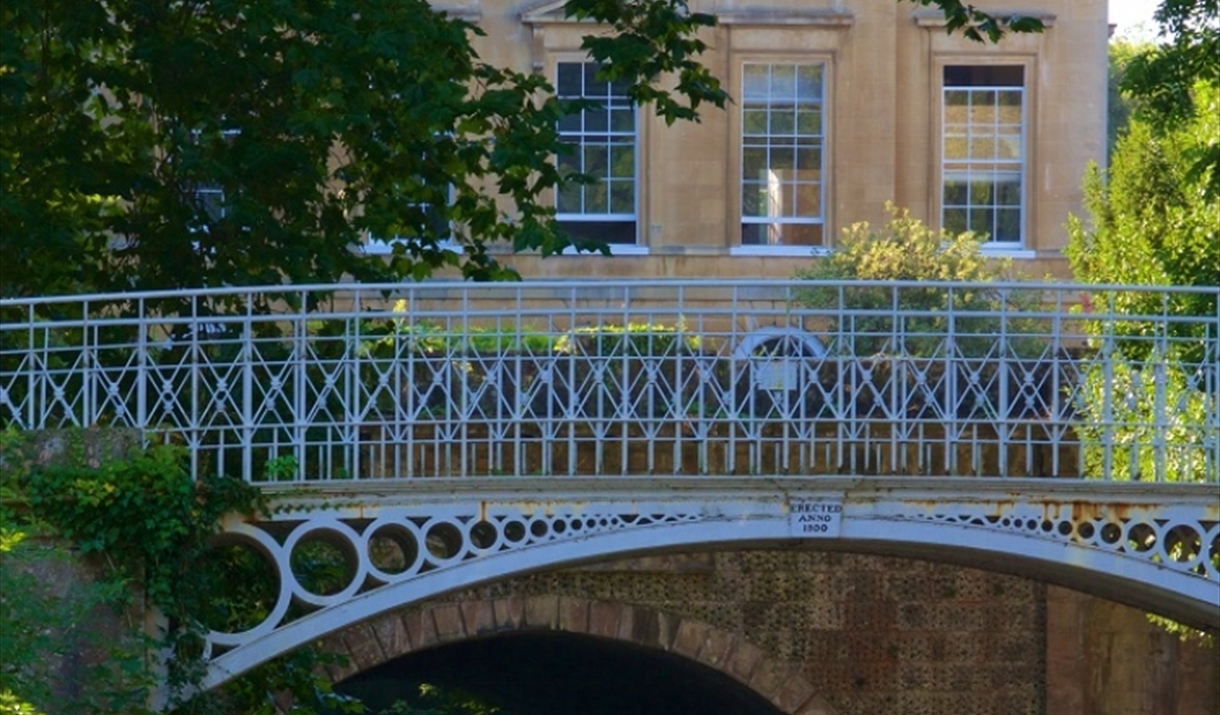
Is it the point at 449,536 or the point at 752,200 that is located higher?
the point at 752,200

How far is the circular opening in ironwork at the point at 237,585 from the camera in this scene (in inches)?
521

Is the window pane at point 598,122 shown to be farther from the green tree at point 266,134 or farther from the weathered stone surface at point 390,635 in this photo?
the green tree at point 266,134

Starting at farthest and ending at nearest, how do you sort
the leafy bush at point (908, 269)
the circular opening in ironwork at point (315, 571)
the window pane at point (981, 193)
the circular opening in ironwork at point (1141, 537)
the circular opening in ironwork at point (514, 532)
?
the window pane at point (981, 193)
the leafy bush at point (908, 269)
the circular opening in ironwork at point (315, 571)
the circular opening in ironwork at point (1141, 537)
the circular opening in ironwork at point (514, 532)

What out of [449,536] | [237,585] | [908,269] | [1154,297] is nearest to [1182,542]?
[449,536]

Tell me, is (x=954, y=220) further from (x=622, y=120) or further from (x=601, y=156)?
(x=601, y=156)

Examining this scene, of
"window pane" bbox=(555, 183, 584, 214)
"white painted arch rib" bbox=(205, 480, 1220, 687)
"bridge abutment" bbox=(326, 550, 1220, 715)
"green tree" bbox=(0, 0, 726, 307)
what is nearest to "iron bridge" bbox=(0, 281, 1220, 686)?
"white painted arch rib" bbox=(205, 480, 1220, 687)

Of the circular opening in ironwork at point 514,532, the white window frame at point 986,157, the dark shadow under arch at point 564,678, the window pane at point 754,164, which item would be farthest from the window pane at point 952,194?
the circular opening in ironwork at point 514,532

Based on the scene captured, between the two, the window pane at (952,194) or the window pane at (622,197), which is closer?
the window pane at (622,197)

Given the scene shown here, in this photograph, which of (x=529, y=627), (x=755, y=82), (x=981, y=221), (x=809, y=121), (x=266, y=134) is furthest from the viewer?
(x=981, y=221)

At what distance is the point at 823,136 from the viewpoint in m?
30.0

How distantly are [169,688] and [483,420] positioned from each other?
1.79 meters

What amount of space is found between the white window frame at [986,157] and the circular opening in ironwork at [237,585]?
651 inches

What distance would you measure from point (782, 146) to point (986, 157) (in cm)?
206

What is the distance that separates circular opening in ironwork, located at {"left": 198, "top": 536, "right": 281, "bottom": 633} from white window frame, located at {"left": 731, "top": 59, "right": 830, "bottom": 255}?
1574 cm
